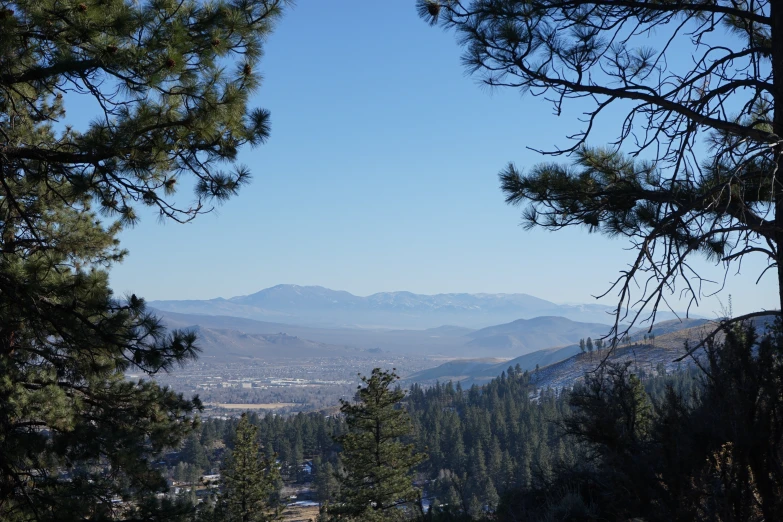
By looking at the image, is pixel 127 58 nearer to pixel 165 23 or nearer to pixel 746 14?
pixel 165 23

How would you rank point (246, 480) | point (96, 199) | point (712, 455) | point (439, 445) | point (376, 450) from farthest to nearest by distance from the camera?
point (439, 445), point (246, 480), point (376, 450), point (96, 199), point (712, 455)

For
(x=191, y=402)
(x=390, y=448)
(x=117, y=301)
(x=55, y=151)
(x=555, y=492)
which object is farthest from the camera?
(x=390, y=448)

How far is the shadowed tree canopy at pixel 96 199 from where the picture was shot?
552cm

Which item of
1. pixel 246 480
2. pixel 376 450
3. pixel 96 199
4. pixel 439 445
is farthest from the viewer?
pixel 439 445

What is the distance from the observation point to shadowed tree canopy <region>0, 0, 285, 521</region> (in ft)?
18.1

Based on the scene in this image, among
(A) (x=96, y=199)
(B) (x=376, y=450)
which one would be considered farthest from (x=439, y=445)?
(A) (x=96, y=199)

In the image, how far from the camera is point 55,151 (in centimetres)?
593

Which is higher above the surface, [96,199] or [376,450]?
[96,199]

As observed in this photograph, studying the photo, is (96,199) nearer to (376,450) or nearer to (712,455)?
(712,455)

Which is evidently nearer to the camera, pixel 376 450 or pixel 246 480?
pixel 376 450

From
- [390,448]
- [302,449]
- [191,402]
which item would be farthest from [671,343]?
[191,402]

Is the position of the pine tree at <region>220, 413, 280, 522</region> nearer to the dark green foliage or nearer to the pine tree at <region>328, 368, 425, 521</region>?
the pine tree at <region>328, 368, 425, 521</region>

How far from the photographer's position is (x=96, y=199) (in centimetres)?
670

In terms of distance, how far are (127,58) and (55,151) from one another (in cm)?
110
